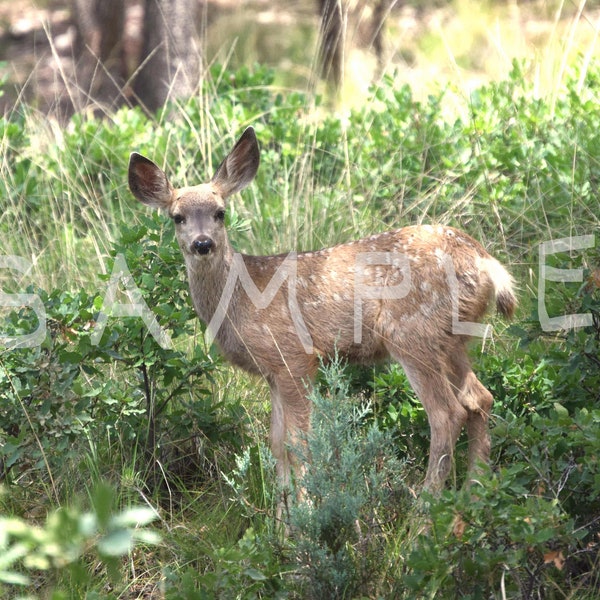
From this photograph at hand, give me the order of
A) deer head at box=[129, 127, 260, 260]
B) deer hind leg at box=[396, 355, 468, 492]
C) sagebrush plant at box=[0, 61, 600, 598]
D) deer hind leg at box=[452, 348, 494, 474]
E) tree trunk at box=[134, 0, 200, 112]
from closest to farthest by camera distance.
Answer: sagebrush plant at box=[0, 61, 600, 598] < deer hind leg at box=[396, 355, 468, 492] < deer hind leg at box=[452, 348, 494, 474] < deer head at box=[129, 127, 260, 260] < tree trunk at box=[134, 0, 200, 112]

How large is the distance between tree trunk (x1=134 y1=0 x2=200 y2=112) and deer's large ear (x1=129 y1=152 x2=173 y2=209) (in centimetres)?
341

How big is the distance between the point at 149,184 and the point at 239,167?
1.60ft

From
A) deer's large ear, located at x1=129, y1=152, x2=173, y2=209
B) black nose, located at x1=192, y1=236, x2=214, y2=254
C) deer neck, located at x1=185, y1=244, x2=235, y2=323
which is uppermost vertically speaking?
deer's large ear, located at x1=129, y1=152, x2=173, y2=209

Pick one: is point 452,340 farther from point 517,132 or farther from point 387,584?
point 517,132

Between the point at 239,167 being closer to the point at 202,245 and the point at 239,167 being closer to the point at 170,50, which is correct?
the point at 202,245

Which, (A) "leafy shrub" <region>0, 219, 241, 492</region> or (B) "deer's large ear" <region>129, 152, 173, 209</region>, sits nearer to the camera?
(A) "leafy shrub" <region>0, 219, 241, 492</region>

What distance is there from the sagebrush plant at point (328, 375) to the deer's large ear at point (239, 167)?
16cm

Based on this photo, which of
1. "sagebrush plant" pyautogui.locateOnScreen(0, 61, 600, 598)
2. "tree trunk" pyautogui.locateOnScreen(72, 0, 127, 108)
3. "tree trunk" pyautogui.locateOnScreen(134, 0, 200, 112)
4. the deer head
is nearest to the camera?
"sagebrush plant" pyautogui.locateOnScreen(0, 61, 600, 598)

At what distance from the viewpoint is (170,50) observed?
9.34m

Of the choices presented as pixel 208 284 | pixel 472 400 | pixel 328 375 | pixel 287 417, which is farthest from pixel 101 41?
pixel 328 375

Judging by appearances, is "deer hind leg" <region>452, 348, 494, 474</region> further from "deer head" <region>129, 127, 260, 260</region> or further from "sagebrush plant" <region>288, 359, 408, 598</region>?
"deer head" <region>129, 127, 260, 260</region>

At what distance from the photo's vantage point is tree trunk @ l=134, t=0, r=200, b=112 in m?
9.12

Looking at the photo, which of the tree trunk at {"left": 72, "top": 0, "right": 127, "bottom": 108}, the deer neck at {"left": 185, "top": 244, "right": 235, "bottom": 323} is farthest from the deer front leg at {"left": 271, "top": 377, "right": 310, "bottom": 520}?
the tree trunk at {"left": 72, "top": 0, "right": 127, "bottom": 108}

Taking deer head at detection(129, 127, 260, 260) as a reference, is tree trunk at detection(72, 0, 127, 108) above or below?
below
